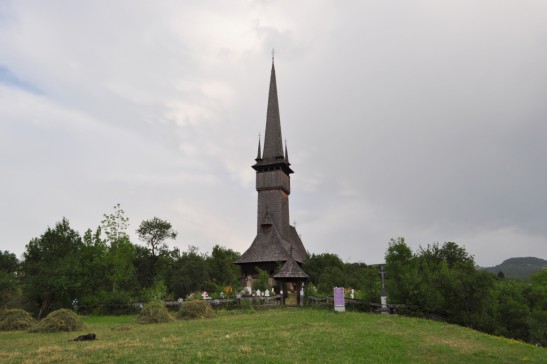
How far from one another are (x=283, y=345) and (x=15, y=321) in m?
16.8

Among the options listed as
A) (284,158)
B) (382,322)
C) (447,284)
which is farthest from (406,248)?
(284,158)

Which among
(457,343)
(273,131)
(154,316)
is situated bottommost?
(457,343)

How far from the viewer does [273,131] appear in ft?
200

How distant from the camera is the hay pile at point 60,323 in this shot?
69.2ft

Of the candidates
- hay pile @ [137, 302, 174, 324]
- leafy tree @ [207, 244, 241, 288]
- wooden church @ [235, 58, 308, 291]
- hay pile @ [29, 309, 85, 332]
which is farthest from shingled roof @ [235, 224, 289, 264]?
hay pile @ [29, 309, 85, 332]

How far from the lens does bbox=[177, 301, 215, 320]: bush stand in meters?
25.8

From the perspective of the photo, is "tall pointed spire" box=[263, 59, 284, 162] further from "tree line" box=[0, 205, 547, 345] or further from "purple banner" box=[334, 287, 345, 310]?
"purple banner" box=[334, 287, 345, 310]

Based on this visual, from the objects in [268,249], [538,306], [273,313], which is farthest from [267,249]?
[538,306]

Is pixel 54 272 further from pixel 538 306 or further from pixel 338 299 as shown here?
pixel 538 306

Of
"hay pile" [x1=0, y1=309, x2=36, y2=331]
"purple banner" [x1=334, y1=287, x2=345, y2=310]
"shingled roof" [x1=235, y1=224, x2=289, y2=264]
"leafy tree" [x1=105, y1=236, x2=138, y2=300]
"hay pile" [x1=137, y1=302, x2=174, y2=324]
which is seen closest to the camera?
"hay pile" [x1=0, y1=309, x2=36, y2=331]

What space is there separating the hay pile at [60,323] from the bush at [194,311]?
19.4 ft

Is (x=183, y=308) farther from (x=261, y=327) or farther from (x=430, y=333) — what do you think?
(x=430, y=333)

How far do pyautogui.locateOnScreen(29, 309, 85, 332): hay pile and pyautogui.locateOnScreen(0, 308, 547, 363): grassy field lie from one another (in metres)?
0.91

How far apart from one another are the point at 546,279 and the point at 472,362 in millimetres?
58668
